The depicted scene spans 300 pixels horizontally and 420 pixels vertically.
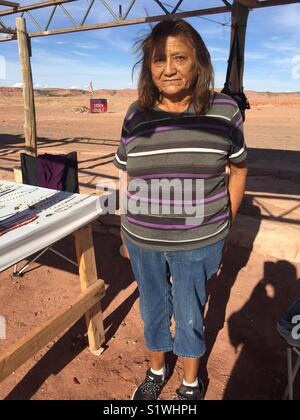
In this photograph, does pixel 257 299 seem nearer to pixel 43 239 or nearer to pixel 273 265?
pixel 273 265

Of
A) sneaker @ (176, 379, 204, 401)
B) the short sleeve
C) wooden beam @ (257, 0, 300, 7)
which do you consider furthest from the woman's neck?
wooden beam @ (257, 0, 300, 7)

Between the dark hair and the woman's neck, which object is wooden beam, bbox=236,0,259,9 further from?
the woman's neck

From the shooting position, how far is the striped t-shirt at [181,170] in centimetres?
147

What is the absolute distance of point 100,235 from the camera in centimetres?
438

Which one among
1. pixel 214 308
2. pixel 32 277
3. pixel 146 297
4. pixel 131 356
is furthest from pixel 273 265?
pixel 32 277

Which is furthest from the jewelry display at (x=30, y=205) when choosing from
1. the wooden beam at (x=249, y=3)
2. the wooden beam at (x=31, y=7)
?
the wooden beam at (x=31, y=7)

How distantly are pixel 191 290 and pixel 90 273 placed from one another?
3.02 feet

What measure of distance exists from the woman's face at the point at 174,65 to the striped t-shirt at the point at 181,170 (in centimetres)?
11

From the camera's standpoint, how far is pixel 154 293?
1.79m

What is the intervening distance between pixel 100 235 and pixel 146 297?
2638 millimetres

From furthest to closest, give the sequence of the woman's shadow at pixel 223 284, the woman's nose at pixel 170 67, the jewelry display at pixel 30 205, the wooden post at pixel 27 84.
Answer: the wooden post at pixel 27 84, the woman's shadow at pixel 223 284, the jewelry display at pixel 30 205, the woman's nose at pixel 170 67

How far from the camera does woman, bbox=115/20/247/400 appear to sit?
146 cm

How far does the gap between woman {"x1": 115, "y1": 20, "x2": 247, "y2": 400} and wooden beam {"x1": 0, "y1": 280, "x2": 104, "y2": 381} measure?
2.13 ft

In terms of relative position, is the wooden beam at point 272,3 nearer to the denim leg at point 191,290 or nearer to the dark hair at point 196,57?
the dark hair at point 196,57
